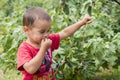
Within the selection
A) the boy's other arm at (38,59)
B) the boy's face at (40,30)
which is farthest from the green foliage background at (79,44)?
the boy's other arm at (38,59)

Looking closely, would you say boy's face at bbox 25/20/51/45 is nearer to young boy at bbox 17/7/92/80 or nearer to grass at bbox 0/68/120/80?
young boy at bbox 17/7/92/80

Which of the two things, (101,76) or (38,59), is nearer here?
(38,59)

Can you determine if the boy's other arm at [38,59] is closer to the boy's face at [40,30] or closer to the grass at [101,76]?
the boy's face at [40,30]

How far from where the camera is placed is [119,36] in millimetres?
4074

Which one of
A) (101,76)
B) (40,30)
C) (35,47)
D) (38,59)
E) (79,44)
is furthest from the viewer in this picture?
(101,76)

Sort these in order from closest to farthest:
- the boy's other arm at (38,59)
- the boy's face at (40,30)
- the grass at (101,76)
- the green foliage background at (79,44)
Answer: the boy's other arm at (38,59) → the boy's face at (40,30) → the green foliage background at (79,44) → the grass at (101,76)

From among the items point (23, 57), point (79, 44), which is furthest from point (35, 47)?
point (79, 44)

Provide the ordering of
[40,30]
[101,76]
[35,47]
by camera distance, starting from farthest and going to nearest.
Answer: [101,76], [35,47], [40,30]

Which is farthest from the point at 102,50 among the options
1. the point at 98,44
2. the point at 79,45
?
the point at 79,45

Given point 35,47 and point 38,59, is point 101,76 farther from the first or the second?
point 38,59

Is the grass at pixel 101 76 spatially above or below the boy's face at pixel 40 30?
below

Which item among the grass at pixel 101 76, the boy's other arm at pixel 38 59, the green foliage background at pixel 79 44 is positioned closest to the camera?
the boy's other arm at pixel 38 59

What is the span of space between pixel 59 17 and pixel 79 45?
40 centimetres

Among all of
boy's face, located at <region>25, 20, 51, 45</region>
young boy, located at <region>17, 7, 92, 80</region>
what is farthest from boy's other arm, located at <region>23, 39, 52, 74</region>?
boy's face, located at <region>25, 20, 51, 45</region>
